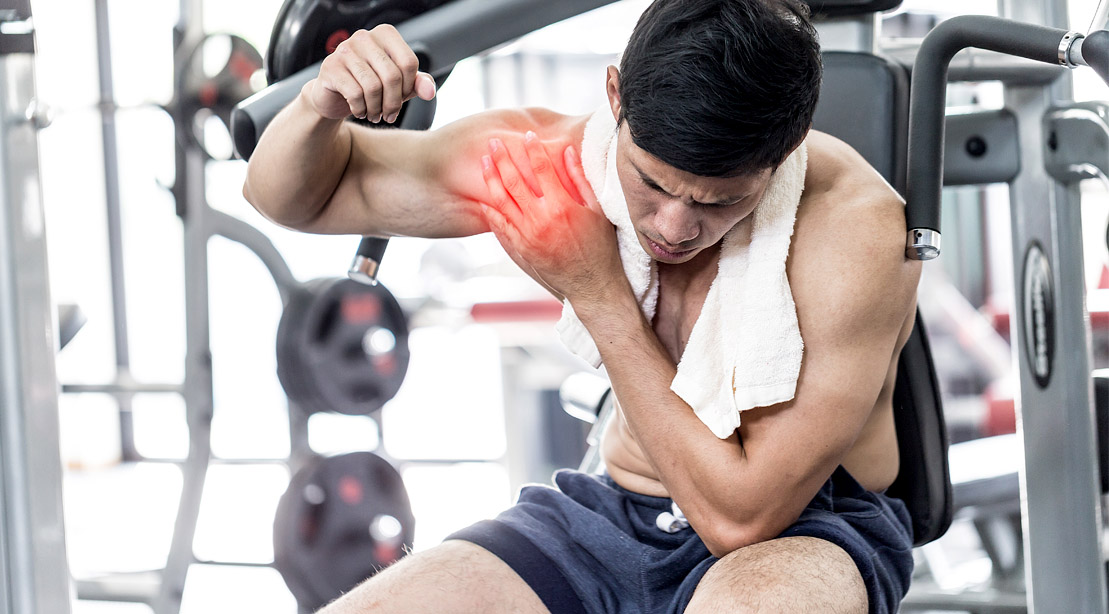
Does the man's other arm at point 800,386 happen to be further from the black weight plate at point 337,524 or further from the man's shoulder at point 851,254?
the black weight plate at point 337,524

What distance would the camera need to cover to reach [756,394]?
3.72 ft

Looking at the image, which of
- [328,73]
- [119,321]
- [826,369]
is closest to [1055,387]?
[826,369]

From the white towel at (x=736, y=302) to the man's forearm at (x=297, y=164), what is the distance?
1.10 feet

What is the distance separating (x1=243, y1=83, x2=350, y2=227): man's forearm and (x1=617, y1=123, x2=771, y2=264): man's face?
15.2 inches

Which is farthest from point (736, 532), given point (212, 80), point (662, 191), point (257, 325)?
point (257, 325)

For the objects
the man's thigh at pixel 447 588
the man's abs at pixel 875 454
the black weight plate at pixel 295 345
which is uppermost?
the black weight plate at pixel 295 345

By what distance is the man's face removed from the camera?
3.51 ft

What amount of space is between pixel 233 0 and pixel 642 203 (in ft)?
15.4

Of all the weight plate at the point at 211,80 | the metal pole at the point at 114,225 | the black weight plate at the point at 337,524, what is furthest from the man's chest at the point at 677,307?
the metal pole at the point at 114,225

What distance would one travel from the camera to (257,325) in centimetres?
514

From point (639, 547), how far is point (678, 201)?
52 centimetres

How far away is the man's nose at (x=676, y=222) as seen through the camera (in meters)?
1.09

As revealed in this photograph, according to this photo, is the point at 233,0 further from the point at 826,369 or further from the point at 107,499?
the point at 826,369

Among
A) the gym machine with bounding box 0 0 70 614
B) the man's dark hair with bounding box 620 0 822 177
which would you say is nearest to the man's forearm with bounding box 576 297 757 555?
the man's dark hair with bounding box 620 0 822 177
